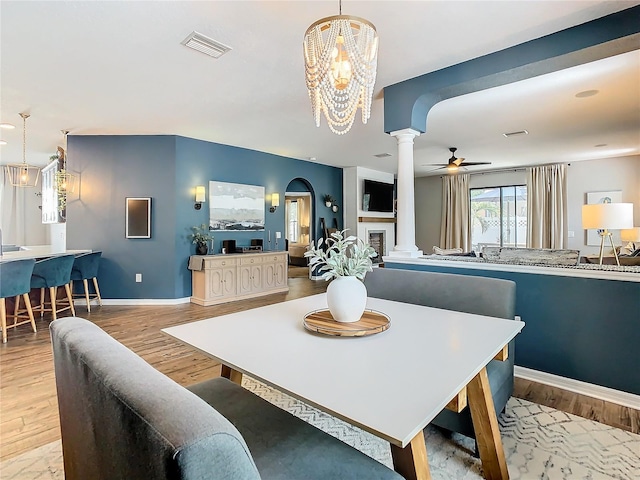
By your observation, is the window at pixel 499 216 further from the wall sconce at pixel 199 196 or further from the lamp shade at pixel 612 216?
the wall sconce at pixel 199 196

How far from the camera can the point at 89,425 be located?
2.76ft

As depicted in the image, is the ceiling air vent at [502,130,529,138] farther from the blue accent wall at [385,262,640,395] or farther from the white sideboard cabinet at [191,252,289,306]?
the white sideboard cabinet at [191,252,289,306]

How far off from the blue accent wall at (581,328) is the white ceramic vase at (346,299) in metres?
1.78

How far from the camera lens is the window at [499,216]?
8.21 m

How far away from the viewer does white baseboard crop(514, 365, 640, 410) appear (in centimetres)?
228

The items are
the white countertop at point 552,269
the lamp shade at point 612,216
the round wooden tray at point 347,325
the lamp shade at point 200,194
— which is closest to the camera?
the round wooden tray at point 347,325

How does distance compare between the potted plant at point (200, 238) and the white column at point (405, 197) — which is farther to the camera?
the potted plant at point (200, 238)

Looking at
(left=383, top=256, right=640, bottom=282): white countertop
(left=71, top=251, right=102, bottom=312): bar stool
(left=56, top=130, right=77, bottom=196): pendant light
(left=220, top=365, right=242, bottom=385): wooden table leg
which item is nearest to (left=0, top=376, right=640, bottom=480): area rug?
(left=220, top=365, right=242, bottom=385): wooden table leg

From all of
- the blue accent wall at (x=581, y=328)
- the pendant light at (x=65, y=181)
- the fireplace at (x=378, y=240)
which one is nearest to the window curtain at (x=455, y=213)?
the fireplace at (x=378, y=240)

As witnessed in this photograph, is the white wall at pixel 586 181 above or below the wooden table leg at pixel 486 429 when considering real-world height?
above

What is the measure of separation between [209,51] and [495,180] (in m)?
7.75

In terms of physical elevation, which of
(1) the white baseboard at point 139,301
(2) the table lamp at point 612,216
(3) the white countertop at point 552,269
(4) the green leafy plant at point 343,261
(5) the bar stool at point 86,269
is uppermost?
(2) the table lamp at point 612,216

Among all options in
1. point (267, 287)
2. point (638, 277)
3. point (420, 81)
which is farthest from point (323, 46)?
point (267, 287)

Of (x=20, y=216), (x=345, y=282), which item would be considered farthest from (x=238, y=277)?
(x=20, y=216)
